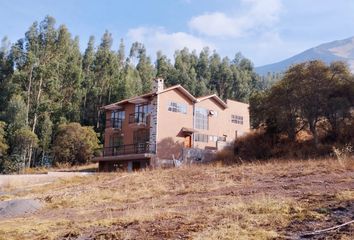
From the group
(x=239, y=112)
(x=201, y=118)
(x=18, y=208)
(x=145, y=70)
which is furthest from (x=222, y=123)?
(x=145, y=70)

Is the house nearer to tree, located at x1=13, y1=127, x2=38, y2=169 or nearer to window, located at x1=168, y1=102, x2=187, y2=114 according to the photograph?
window, located at x1=168, y1=102, x2=187, y2=114

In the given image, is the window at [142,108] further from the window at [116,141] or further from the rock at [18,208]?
the rock at [18,208]

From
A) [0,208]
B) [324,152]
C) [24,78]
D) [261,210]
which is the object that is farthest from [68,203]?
[24,78]

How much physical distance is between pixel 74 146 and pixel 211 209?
3885cm

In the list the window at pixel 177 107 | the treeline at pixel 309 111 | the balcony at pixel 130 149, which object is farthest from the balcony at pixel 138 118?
the treeline at pixel 309 111

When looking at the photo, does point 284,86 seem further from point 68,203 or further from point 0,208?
point 0,208

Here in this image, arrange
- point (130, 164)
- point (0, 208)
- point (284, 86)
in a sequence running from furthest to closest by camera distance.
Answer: point (130, 164)
point (284, 86)
point (0, 208)

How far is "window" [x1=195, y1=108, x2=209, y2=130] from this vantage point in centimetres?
4088

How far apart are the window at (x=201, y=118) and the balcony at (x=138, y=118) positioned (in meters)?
5.04

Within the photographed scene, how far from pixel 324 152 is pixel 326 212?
19.3m

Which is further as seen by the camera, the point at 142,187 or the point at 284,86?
the point at 284,86

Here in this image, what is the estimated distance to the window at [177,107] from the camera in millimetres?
39000

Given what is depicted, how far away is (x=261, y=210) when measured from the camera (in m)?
10.4

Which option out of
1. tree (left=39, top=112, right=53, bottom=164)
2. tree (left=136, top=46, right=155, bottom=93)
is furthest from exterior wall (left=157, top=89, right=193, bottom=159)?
tree (left=136, top=46, right=155, bottom=93)
